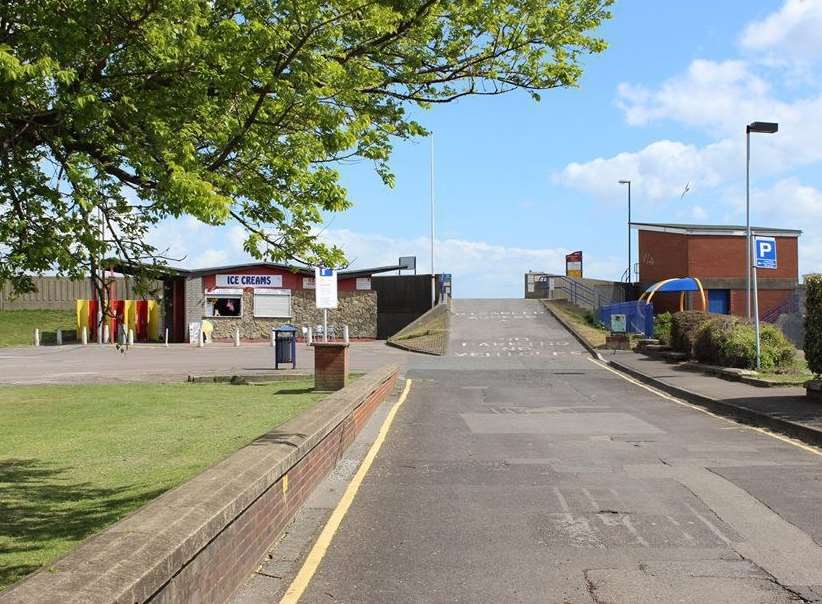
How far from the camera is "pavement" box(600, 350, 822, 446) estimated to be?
13348 mm

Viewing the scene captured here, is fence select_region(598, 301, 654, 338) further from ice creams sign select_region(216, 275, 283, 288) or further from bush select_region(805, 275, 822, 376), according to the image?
bush select_region(805, 275, 822, 376)

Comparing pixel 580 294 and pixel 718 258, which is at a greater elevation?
pixel 718 258

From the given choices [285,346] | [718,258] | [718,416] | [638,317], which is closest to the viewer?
[718,416]

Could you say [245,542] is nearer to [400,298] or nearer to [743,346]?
[743,346]

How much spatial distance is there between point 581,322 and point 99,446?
1364 inches

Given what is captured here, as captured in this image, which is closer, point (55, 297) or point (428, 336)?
point (428, 336)

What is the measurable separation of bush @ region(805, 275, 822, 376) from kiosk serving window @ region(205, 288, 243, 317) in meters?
36.8

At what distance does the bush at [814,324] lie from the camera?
15.8 meters

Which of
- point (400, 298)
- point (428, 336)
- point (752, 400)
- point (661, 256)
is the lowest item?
point (752, 400)

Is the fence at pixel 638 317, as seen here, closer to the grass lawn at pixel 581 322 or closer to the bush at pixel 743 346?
the grass lawn at pixel 581 322

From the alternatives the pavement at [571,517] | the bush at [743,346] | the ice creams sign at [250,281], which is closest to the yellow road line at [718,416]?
the pavement at [571,517]

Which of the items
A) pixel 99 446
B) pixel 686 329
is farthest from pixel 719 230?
pixel 99 446

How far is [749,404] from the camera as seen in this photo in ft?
53.0

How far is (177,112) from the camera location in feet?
22.5
